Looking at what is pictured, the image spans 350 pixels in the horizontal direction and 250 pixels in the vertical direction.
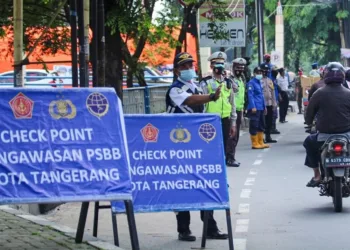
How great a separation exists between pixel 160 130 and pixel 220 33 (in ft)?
36.5

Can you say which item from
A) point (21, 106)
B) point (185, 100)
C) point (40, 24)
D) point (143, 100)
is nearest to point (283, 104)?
point (143, 100)

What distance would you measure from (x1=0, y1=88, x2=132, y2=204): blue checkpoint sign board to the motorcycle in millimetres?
4305

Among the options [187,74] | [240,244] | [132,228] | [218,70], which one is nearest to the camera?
[132,228]

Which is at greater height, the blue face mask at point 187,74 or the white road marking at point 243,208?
the blue face mask at point 187,74

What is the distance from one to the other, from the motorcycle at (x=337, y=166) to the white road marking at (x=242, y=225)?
1212mm

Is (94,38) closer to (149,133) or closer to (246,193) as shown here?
(246,193)

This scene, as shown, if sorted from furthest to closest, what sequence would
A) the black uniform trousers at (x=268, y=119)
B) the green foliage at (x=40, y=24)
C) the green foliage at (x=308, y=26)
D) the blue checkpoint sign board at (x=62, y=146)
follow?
the green foliage at (x=308, y=26), the black uniform trousers at (x=268, y=119), the green foliage at (x=40, y=24), the blue checkpoint sign board at (x=62, y=146)

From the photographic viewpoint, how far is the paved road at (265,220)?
9719 mm

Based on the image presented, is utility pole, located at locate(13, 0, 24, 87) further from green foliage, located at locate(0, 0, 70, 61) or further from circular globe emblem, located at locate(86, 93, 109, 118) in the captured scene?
circular globe emblem, located at locate(86, 93, 109, 118)

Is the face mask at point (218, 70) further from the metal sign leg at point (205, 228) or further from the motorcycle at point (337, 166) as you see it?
the metal sign leg at point (205, 228)

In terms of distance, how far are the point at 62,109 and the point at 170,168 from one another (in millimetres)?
A: 1479

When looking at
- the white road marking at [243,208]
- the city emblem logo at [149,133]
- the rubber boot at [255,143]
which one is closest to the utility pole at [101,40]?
the white road marking at [243,208]

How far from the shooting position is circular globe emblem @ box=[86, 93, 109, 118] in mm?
8039

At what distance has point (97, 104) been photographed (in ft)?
26.5
